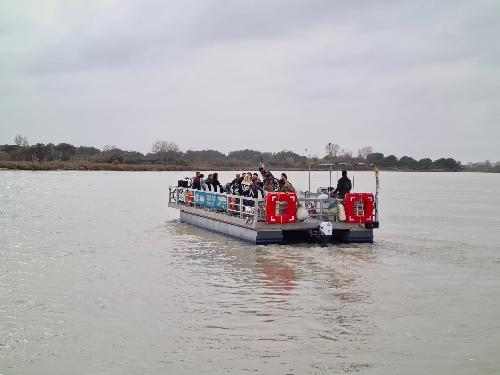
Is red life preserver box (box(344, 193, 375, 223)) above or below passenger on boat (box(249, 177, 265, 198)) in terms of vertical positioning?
below

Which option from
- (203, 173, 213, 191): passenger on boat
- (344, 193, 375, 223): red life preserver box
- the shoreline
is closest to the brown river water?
(344, 193, 375, 223): red life preserver box

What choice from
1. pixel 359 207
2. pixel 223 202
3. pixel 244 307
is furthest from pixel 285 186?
pixel 244 307

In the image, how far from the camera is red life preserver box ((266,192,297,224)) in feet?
55.5

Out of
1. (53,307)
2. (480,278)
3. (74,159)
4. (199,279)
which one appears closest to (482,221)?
(480,278)

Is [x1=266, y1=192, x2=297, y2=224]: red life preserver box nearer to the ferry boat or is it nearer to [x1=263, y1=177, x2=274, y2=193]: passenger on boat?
the ferry boat

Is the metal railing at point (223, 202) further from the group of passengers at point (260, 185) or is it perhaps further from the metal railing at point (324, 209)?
the metal railing at point (324, 209)

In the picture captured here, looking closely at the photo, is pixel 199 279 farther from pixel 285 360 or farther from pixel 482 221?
pixel 482 221

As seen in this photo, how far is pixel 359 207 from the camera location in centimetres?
1794

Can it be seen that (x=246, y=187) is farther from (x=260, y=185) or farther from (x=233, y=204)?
(x=233, y=204)

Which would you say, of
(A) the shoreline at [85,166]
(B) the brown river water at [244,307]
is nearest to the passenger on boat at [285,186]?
(B) the brown river water at [244,307]

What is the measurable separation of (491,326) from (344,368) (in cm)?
335

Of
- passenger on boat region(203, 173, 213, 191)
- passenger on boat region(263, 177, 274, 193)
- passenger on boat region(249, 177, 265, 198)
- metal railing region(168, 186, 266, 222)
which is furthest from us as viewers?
passenger on boat region(203, 173, 213, 191)

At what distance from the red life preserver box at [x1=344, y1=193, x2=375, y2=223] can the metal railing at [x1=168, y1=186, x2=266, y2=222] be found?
2632mm

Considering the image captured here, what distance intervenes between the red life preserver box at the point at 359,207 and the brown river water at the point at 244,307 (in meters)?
0.85
